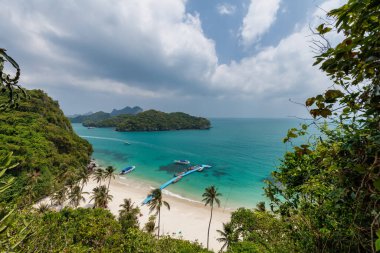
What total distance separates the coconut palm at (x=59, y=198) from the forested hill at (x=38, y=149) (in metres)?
1.70

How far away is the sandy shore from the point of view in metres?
29.0

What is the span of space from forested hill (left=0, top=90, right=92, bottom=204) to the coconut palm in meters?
1.70

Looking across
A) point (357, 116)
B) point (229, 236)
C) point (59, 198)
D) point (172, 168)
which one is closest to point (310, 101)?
point (357, 116)

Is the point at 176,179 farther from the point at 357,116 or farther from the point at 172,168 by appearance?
the point at 357,116

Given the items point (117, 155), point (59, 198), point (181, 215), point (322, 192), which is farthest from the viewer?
point (117, 155)

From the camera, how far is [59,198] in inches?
1321

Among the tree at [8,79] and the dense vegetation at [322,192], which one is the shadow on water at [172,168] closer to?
the dense vegetation at [322,192]

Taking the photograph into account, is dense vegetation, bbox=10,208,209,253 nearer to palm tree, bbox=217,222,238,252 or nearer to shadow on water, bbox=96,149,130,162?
palm tree, bbox=217,222,238,252

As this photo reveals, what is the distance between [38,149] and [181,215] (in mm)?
33675

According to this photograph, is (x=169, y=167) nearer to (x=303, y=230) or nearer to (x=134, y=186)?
(x=134, y=186)

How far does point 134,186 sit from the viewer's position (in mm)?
47281

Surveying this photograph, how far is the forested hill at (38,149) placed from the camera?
3312 centimetres

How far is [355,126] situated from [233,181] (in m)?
52.4

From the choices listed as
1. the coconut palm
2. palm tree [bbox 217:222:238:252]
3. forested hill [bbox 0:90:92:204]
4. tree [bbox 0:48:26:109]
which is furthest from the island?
tree [bbox 0:48:26:109]
